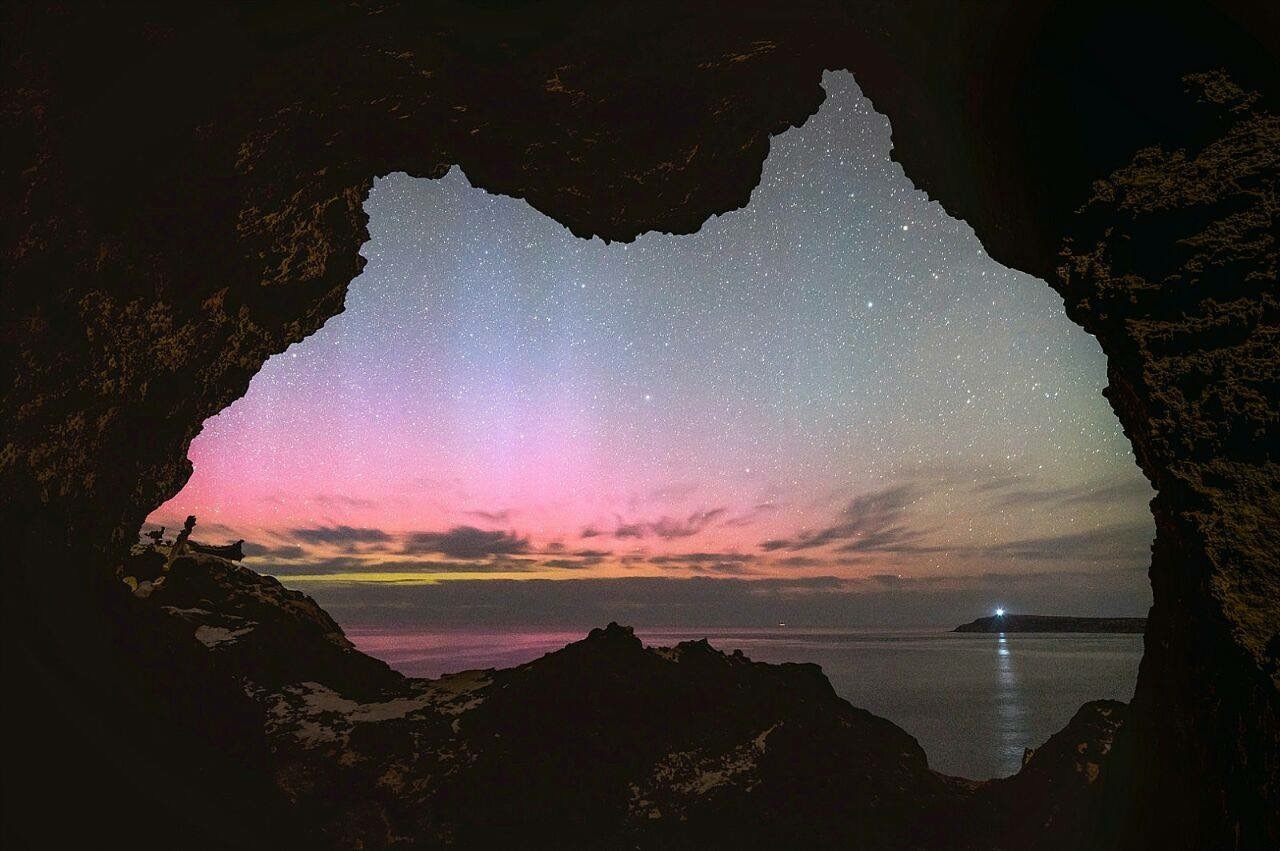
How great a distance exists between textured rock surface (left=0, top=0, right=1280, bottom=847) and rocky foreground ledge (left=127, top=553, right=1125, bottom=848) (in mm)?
1196

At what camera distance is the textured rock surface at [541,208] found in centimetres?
505

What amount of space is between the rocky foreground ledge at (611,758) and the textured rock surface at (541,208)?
1196 mm

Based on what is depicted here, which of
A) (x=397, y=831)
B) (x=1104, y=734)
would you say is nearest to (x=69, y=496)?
(x=397, y=831)

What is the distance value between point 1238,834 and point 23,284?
13236mm

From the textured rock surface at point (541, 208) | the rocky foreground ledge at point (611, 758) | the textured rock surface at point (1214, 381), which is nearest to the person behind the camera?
the textured rock surface at point (1214, 381)

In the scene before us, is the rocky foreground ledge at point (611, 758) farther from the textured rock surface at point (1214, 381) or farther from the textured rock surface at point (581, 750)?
the textured rock surface at point (1214, 381)

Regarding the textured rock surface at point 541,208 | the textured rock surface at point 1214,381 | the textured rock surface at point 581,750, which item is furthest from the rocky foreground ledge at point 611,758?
the textured rock surface at point 1214,381

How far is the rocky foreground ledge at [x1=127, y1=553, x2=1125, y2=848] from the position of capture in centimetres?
971

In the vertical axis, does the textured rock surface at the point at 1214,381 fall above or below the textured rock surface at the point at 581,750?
above

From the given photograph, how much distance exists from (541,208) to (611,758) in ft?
29.4

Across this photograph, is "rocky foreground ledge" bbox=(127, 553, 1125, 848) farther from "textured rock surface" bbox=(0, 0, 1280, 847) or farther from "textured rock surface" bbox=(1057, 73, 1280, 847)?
"textured rock surface" bbox=(1057, 73, 1280, 847)

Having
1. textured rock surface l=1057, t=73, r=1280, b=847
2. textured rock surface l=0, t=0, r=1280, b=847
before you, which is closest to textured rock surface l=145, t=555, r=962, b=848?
textured rock surface l=0, t=0, r=1280, b=847

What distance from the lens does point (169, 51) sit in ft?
27.9

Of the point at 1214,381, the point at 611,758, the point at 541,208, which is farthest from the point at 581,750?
the point at 1214,381
